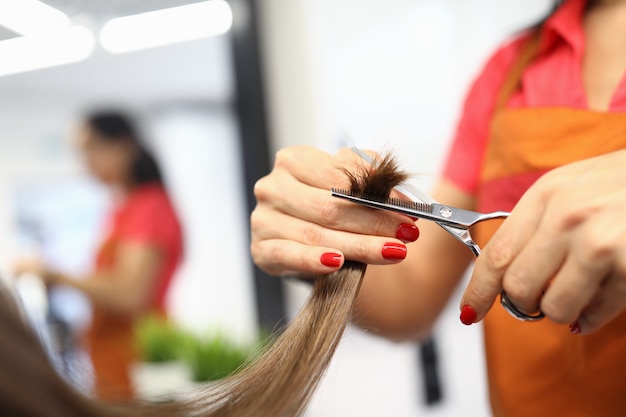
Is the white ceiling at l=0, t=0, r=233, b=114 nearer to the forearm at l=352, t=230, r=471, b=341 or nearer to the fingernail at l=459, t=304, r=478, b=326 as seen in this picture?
the forearm at l=352, t=230, r=471, b=341

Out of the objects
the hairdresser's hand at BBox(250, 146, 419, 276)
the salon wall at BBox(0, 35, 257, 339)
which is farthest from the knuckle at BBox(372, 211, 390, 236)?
the salon wall at BBox(0, 35, 257, 339)

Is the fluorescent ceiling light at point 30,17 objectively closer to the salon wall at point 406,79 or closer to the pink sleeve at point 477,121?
the salon wall at point 406,79

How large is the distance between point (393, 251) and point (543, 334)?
0.91ft

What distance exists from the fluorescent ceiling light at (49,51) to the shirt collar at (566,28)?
2.12 meters

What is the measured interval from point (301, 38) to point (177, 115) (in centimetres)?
67

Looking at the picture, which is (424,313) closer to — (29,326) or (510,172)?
(510,172)

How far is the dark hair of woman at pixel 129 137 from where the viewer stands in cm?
219

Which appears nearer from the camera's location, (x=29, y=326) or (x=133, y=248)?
(x=29, y=326)

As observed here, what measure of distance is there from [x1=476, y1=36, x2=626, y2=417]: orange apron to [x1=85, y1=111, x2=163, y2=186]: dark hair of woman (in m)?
1.54

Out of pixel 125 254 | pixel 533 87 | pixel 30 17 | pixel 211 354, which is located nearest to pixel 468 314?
pixel 533 87

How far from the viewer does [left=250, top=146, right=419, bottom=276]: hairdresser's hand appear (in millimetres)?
654

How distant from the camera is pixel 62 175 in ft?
8.61

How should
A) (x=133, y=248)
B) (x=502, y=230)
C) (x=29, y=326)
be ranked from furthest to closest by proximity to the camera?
(x=133, y=248), (x=502, y=230), (x=29, y=326)

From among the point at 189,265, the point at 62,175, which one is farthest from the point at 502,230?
the point at 62,175
